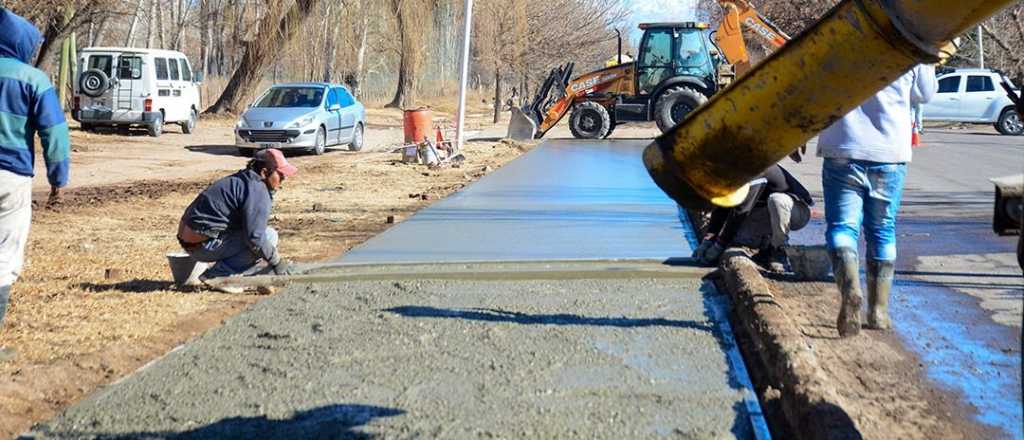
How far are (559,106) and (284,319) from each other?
2226 cm

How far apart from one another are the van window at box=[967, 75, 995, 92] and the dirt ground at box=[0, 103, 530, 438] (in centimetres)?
1639

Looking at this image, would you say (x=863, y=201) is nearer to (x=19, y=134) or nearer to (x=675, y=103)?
(x=19, y=134)

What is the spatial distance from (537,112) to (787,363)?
24.1 m

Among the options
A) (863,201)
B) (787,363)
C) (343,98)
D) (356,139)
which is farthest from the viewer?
(356,139)

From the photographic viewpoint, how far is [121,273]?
8.38m

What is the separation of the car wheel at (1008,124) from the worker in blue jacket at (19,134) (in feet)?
96.2

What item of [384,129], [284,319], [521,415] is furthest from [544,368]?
[384,129]

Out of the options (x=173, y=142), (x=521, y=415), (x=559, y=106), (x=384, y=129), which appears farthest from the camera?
(x=384, y=129)

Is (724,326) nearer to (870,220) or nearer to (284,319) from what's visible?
(870,220)

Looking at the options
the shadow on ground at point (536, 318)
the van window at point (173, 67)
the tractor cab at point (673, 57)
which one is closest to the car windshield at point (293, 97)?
the van window at point (173, 67)

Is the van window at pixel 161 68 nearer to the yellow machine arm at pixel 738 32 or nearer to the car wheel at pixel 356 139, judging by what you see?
the car wheel at pixel 356 139

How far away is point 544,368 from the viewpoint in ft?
18.1

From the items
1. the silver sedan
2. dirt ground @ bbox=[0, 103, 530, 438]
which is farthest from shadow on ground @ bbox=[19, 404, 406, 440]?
the silver sedan

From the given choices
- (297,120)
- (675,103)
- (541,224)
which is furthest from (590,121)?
(541,224)
